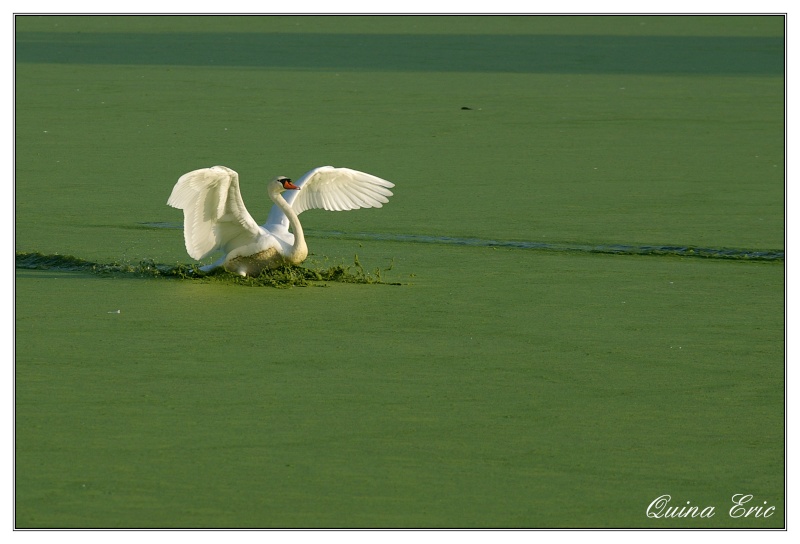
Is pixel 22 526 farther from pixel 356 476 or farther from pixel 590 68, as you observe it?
pixel 590 68

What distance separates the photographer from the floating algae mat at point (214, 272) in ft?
22.3

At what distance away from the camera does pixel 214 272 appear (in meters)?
6.92

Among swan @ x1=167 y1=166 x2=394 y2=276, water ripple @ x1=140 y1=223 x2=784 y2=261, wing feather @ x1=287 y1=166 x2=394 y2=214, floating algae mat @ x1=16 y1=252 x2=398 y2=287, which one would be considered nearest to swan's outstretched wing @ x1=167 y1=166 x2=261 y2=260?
swan @ x1=167 y1=166 x2=394 y2=276

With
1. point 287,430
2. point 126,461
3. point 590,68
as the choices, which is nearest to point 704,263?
point 287,430

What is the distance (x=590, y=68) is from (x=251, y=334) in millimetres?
13302

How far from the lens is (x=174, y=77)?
53.8 ft

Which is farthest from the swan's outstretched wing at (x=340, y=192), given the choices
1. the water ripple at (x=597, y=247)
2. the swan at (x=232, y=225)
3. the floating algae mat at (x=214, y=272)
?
the floating algae mat at (x=214, y=272)

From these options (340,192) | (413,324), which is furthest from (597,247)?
(413,324)

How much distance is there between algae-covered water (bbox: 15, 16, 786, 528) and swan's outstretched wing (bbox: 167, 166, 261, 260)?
0.19 meters

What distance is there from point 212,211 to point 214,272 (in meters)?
0.34

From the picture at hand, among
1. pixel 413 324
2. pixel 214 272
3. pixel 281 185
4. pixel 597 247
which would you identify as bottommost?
pixel 214 272

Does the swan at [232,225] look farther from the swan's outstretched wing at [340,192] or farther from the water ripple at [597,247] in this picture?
the water ripple at [597,247]

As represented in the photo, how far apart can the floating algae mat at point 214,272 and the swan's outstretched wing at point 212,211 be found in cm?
17

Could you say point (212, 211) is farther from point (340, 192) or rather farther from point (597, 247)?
point (597, 247)
